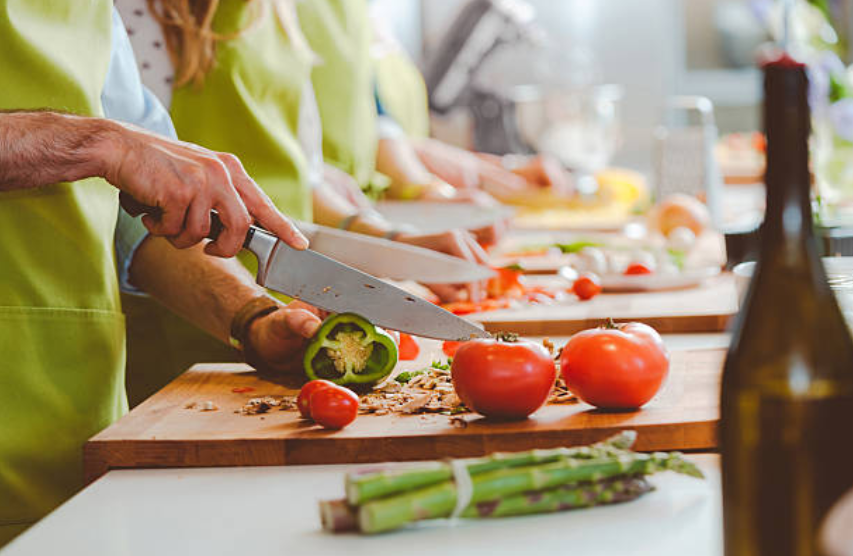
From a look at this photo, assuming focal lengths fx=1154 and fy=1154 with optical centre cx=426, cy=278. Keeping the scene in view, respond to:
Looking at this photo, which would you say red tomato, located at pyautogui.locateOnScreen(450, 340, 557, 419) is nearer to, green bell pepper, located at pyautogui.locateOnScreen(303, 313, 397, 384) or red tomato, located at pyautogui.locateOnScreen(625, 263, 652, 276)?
green bell pepper, located at pyautogui.locateOnScreen(303, 313, 397, 384)

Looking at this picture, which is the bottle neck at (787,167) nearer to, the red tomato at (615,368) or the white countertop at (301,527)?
the white countertop at (301,527)

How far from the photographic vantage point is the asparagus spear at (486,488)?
0.93m

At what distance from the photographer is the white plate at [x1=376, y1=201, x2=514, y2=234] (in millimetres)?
2795

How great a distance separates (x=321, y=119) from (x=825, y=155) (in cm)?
150

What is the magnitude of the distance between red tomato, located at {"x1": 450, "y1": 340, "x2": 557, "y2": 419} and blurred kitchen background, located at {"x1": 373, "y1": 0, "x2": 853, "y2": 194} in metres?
4.40

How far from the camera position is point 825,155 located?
3412 millimetres

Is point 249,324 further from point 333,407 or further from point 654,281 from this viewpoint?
point 654,281

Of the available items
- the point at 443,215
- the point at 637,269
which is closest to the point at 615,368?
the point at 637,269

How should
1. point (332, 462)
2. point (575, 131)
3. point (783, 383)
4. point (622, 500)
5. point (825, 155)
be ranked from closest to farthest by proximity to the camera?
point (783, 383) → point (622, 500) → point (332, 462) → point (825, 155) → point (575, 131)

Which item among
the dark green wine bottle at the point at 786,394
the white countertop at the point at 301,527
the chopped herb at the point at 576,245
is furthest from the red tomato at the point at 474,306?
the dark green wine bottle at the point at 786,394

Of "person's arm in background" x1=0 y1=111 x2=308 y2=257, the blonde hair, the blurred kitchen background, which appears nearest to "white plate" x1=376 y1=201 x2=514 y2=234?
the blonde hair

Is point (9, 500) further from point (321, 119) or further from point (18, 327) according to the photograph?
point (321, 119)

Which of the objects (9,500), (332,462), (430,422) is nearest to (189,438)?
(332,462)

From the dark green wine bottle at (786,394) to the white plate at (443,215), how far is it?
1.91m
